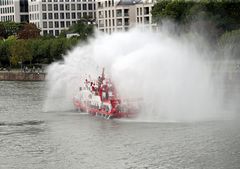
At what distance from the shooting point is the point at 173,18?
282 ft

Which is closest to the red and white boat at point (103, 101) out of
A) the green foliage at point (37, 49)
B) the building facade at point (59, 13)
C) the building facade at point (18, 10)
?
the green foliage at point (37, 49)

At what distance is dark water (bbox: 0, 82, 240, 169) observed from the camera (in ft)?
111

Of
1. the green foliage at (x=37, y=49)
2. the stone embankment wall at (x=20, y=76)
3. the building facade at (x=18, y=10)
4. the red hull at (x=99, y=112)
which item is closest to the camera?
the red hull at (x=99, y=112)

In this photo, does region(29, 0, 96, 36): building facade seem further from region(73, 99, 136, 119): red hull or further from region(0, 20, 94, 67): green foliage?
region(73, 99, 136, 119): red hull

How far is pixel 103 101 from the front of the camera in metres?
48.2

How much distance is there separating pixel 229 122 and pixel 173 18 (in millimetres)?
44506

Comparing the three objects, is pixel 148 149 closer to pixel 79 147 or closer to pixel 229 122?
pixel 79 147

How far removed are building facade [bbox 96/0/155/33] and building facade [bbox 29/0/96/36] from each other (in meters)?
22.1

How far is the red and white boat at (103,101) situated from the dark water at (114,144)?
941 millimetres

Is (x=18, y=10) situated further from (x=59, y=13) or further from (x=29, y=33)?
(x=29, y=33)

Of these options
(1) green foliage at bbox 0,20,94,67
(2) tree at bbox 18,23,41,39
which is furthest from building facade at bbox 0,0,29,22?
(1) green foliage at bbox 0,20,94,67

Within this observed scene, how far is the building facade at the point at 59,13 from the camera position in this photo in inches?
5945

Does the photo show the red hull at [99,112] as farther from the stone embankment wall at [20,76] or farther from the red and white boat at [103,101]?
the stone embankment wall at [20,76]

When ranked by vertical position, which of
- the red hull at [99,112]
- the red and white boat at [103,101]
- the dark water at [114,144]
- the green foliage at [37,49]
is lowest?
the dark water at [114,144]
